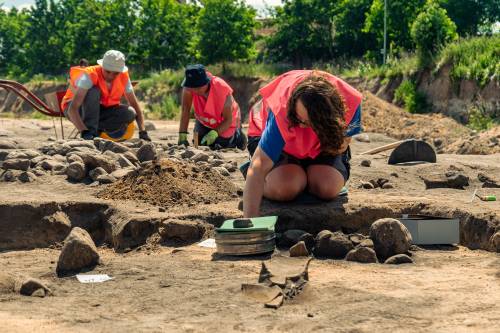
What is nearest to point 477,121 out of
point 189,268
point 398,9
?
point 398,9

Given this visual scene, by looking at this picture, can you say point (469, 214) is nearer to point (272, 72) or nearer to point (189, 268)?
point (189, 268)

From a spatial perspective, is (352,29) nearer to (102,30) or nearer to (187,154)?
(102,30)

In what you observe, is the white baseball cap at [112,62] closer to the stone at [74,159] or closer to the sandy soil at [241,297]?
the stone at [74,159]

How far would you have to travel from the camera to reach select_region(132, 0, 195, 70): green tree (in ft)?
100

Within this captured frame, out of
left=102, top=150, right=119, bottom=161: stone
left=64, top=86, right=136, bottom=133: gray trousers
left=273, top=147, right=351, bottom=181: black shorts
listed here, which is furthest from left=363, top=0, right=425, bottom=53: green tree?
left=273, top=147, right=351, bottom=181: black shorts

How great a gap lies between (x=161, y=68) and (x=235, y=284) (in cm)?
2706

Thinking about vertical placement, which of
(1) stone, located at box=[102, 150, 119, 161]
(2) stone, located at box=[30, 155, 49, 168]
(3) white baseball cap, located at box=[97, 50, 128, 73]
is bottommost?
(2) stone, located at box=[30, 155, 49, 168]

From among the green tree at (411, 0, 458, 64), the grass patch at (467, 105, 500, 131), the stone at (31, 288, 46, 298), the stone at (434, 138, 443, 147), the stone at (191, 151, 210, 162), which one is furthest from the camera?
the green tree at (411, 0, 458, 64)

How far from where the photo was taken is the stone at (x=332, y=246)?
13.7 ft

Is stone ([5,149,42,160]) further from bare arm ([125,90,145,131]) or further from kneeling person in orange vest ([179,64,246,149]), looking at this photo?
bare arm ([125,90,145,131])

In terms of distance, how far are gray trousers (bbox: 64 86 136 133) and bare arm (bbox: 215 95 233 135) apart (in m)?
1.18

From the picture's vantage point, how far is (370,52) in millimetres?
24016

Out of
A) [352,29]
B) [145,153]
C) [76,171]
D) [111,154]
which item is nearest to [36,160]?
[111,154]

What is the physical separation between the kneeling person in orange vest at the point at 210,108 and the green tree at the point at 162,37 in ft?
71.4
